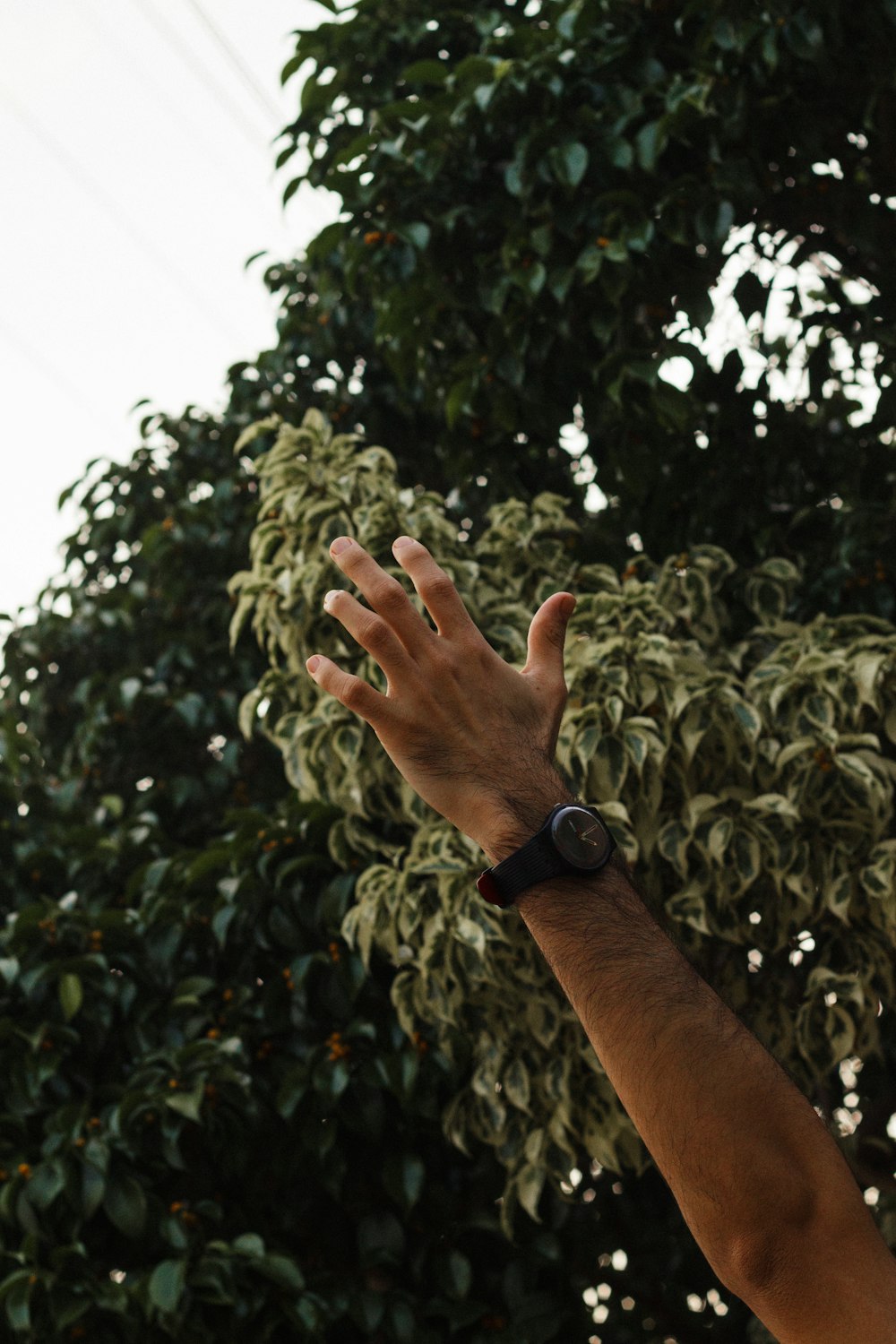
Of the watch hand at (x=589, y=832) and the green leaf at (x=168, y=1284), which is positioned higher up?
the watch hand at (x=589, y=832)

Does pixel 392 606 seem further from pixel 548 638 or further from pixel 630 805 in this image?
pixel 630 805

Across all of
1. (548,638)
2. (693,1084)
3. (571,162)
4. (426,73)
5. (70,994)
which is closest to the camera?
(693,1084)

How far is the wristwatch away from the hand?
0.12 ft

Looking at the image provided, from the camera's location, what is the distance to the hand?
104cm

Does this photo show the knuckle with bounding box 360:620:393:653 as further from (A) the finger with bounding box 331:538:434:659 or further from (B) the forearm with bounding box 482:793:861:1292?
(B) the forearm with bounding box 482:793:861:1292

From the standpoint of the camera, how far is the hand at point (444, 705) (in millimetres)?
1039

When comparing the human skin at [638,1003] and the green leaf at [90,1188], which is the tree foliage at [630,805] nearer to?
the green leaf at [90,1188]

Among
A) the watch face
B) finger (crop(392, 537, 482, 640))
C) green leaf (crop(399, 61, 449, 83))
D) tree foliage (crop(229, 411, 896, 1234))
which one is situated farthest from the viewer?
green leaf (crop(399, 61, 449, 83))

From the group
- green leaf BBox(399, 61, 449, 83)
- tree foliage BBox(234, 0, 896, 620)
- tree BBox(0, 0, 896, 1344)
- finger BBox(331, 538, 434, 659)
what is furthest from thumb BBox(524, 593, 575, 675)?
green leaf BBox(399, 61, 449, 83)

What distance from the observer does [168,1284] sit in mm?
2648

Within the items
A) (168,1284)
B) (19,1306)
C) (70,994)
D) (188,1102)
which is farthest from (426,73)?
(19,1306)

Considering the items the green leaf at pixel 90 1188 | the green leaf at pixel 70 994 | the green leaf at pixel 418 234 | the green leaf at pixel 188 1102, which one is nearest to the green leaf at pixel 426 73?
the green leaf at pixel 418 234

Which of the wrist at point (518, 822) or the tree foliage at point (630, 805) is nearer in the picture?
the wrist at point (518, 822)

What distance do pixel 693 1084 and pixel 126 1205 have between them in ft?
7.50
